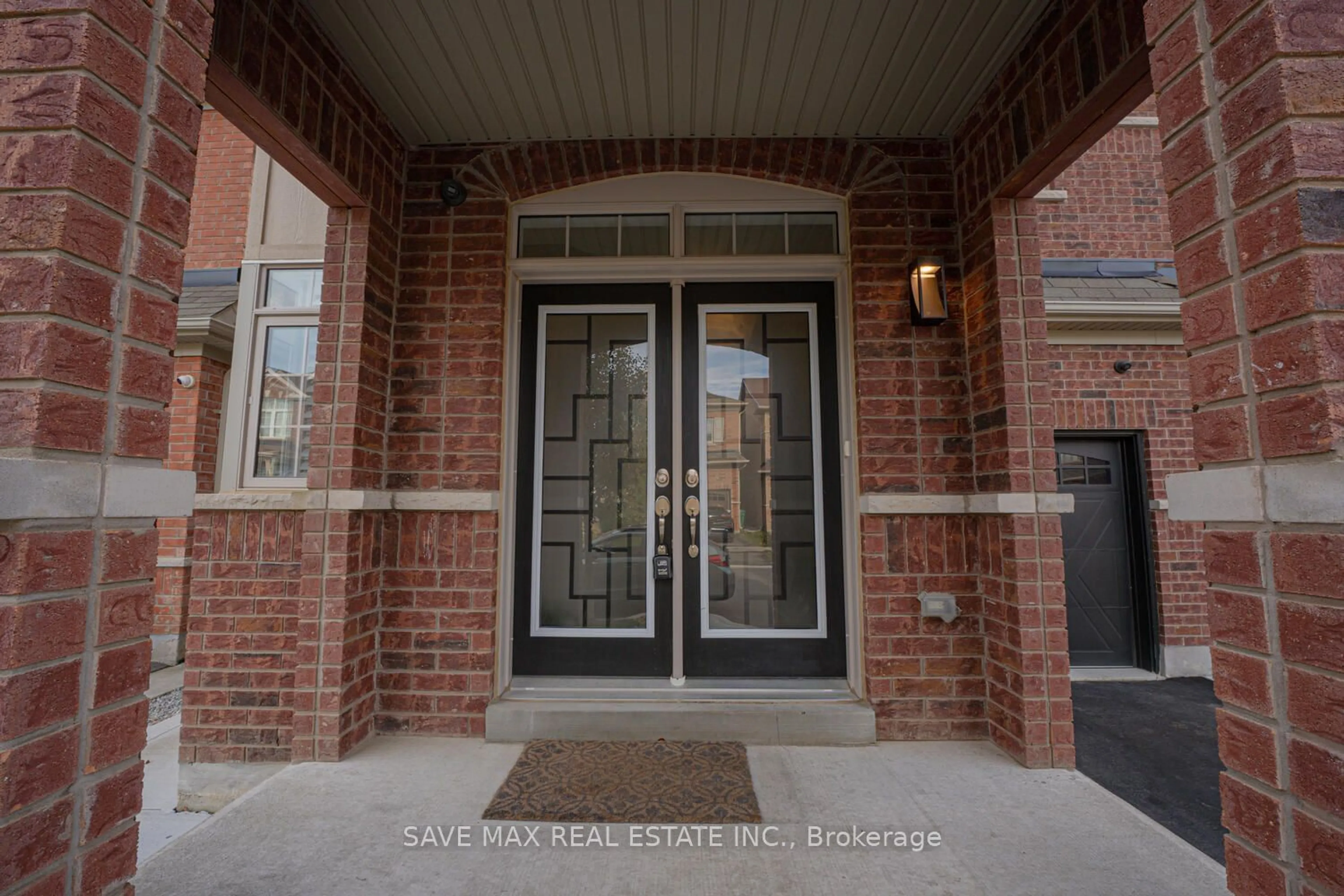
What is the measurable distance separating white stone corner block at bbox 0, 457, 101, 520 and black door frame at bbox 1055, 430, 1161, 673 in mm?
5430

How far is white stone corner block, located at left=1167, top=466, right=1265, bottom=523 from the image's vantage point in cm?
96

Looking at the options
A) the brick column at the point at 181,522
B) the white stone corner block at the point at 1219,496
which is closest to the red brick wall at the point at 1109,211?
the white stone corner block at the point at 1219,496

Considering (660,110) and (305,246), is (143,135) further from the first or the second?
→ (305,246)

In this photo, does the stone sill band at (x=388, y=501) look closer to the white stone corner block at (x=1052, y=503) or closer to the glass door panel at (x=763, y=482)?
the glass door panel at (x=763, y=482)

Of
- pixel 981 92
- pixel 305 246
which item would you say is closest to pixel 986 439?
pixel 981 92

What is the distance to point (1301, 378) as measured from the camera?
907 mm

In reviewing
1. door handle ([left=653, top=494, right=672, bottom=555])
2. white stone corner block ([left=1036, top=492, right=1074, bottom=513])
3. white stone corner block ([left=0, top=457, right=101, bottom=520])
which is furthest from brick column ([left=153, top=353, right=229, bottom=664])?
white stone corner block ([left=1036, top=492, right=1074, bottom=513])

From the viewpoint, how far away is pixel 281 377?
10.9 ft

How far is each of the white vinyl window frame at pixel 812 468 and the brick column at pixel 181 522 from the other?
4566 millimetres

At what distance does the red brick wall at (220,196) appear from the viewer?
17.3 feet

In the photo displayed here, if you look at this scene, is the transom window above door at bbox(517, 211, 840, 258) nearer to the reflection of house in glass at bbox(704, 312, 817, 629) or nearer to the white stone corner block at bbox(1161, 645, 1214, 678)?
the reflection of house in glass at bbox(704, 312, 817, 629)

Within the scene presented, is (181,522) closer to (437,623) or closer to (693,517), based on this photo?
(437,623)

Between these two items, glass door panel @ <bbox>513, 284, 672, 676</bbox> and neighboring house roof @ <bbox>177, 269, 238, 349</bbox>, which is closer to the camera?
glass door panel @ <bbox>513, 284, 672, 676</bbox>

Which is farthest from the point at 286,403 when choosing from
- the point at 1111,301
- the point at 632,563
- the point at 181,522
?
the point at 1111,301
